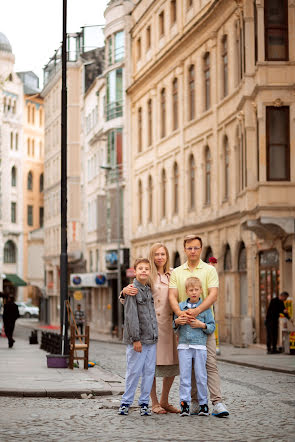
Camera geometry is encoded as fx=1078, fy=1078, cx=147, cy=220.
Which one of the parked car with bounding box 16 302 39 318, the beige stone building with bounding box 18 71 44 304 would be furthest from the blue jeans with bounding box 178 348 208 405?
the beige stone building with bounding box 18 71 44 304

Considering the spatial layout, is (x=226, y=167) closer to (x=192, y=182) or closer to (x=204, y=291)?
(x=192, y=182)

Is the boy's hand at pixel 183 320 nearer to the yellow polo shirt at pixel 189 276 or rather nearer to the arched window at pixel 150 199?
the yellow polo shirt at pixel 189 276

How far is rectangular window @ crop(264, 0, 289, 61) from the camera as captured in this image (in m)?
33.5

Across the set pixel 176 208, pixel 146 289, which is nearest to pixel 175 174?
pixel 176 208

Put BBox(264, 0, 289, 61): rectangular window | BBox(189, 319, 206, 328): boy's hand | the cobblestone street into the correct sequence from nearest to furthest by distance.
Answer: the cobblestone street
BBox(189, 319, 206, 328): boy's hand
BBox(264, 0, 289, 61): rectangular window

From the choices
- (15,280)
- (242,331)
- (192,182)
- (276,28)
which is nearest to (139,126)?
(192,182)

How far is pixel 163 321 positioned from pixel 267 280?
2355cm

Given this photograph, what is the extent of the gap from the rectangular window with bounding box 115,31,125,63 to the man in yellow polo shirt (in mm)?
49061

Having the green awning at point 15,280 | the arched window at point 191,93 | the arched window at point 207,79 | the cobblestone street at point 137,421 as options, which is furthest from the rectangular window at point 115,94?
the green awning at point 15,280

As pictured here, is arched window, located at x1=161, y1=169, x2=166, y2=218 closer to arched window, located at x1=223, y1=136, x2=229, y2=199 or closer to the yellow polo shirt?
arched window, located at x1=223, y1=136, x2=229, y2=199

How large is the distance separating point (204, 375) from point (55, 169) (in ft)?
260

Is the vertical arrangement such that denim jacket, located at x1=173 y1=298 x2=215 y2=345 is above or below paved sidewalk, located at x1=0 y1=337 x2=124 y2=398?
above

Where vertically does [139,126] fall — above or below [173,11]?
below

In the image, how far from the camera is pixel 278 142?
33.2 metres
